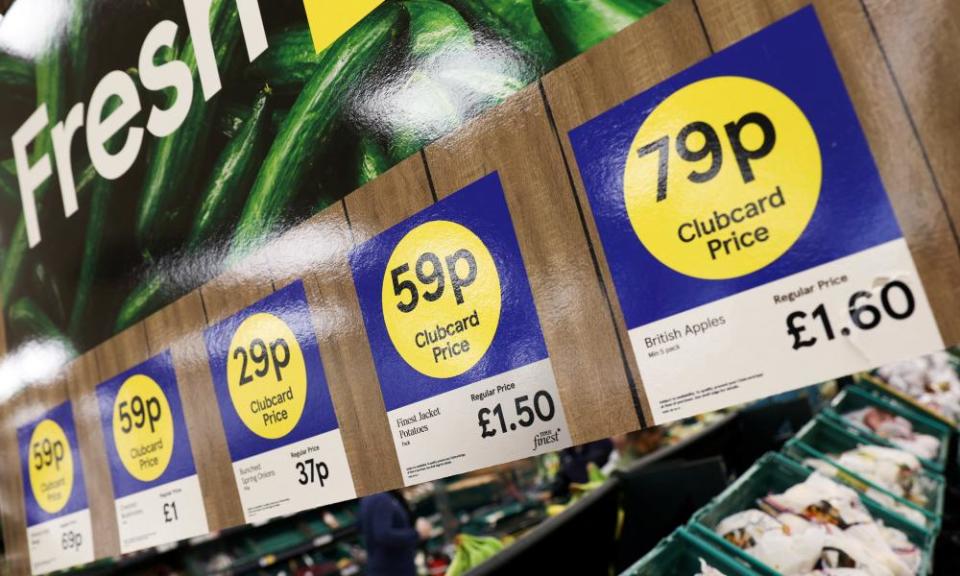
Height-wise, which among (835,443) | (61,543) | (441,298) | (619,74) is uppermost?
(619,74)

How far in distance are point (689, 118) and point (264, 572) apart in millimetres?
6900

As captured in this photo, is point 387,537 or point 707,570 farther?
point 387,537

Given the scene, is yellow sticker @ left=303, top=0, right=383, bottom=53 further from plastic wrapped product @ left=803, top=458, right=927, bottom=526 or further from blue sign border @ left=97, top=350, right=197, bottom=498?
plastic wrapped product @ left=803, top=458, right=927, bottom=526

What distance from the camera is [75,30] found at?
1.97 metres

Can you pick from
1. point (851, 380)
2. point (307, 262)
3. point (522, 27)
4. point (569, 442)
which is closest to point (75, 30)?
point (307, 262)

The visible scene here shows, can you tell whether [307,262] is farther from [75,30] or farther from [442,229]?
[75,30]

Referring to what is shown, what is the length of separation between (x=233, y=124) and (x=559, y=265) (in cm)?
88

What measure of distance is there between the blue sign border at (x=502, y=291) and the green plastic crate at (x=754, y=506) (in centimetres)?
123

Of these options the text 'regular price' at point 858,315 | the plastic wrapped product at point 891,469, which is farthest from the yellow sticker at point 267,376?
the plastic wrapped product at point 891,469

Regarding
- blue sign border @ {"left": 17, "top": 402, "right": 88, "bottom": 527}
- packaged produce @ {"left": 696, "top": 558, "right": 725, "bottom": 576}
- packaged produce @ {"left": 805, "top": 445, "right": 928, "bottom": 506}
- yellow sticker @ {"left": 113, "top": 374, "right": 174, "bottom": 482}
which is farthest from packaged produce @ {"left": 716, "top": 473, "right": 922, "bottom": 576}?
blue sign border @ {"left": 17, "top": 402, "right": 88, "bottom": 527}

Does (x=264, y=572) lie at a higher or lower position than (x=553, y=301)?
lower

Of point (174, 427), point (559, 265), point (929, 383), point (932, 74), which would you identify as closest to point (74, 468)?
point (174, 427)

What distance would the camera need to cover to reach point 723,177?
0.87 meters

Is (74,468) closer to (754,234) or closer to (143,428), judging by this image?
(143,428)
